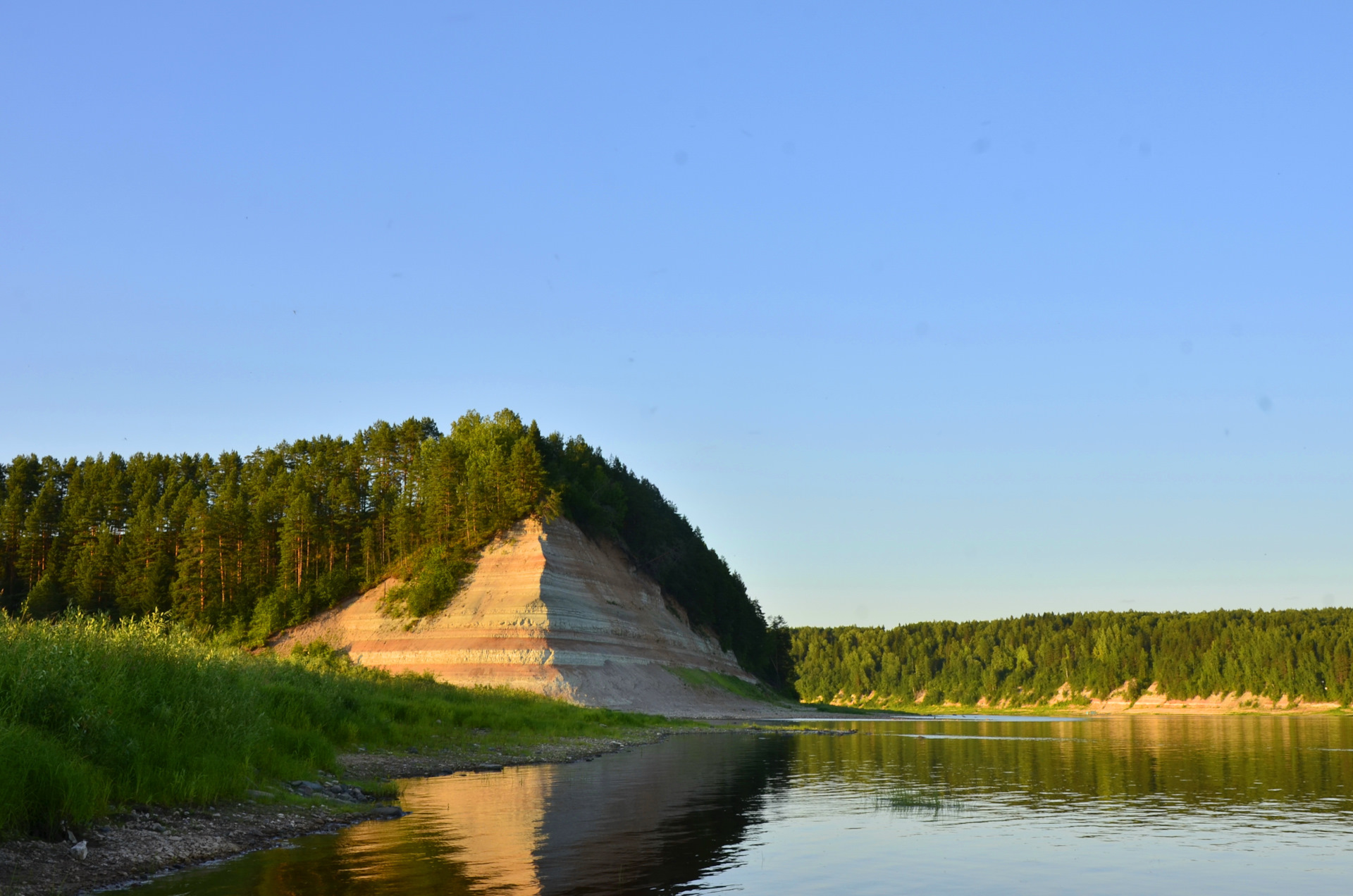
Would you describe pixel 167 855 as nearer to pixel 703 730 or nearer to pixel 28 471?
pixel 703 730

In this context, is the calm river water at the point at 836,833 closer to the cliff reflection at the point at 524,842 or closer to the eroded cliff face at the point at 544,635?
the cliff reflection at the point at 524,842

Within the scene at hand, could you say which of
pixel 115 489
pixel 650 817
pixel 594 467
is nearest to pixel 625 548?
pixel 594 467

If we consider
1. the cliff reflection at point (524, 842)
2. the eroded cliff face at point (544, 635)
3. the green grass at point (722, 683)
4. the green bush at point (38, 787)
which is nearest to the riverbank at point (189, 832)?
the green bush at point (38, 787)

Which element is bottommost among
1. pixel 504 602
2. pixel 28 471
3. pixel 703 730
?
pixel 703 730

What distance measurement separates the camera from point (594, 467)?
131375mm

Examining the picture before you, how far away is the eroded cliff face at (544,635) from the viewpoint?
8769 cm

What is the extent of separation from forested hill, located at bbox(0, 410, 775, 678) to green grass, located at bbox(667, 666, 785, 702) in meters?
14.0

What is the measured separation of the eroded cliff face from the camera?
288ft

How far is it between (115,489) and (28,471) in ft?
62.0

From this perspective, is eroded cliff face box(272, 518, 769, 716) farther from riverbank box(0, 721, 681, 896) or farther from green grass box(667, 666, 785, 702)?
riverbank box(0, 721, 681, 896)

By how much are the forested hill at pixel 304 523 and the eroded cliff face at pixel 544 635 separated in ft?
11.2

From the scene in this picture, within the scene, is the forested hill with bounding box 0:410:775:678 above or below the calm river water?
above

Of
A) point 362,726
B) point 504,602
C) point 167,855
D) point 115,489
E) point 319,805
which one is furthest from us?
point 115,489

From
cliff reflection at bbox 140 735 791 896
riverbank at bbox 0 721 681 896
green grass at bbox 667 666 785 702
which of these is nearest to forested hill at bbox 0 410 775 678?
green grass at bbox 667 666 785 702
